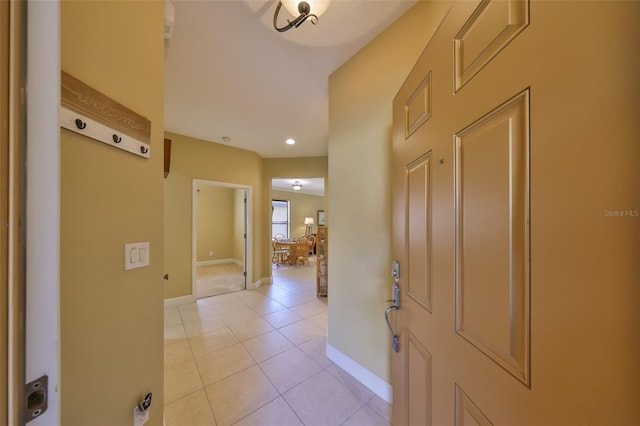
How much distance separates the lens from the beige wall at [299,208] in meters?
8.19

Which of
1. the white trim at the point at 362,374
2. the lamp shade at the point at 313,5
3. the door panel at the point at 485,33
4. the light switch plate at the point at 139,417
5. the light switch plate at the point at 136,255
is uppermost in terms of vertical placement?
the lamp shade at the point at 313,5

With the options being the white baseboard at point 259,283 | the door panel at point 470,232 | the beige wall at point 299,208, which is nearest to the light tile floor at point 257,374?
the door panel at point 470,232

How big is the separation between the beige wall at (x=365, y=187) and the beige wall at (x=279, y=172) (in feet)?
7.72

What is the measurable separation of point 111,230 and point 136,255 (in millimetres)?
159

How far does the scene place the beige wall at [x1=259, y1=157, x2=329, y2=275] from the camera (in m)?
4.34

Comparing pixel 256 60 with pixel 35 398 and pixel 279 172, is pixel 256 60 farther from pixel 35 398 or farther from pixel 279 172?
pixel 279 172

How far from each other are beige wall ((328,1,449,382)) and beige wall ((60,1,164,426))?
1289 millimetres

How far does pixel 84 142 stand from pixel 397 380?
174cm

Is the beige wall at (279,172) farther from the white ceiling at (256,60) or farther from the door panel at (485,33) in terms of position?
the door panel at (485,33)

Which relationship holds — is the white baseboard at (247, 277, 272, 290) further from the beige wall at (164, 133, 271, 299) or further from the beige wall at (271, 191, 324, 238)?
the beige wall at (271, 191, 324, 238)

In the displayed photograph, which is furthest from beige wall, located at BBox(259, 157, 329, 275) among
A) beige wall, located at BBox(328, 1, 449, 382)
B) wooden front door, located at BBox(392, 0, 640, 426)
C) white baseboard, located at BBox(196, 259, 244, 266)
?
wooden front door, located at BBox(392, 0, 640, 426)

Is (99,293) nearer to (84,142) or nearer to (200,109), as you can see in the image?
(84,142)

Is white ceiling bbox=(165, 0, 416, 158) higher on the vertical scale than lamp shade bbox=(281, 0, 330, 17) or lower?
higher

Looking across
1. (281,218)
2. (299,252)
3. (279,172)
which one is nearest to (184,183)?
(279,172)
